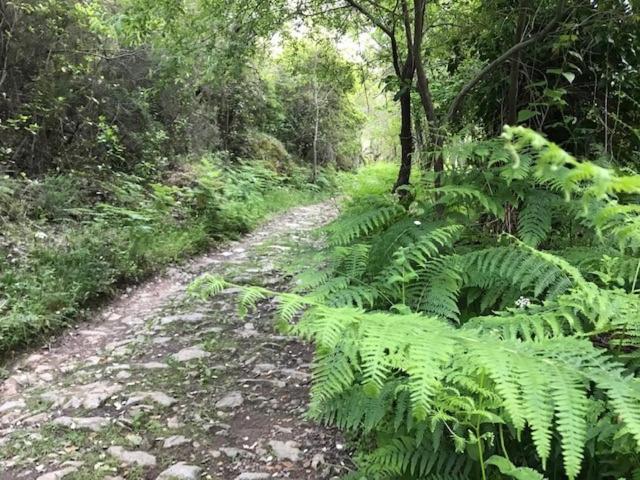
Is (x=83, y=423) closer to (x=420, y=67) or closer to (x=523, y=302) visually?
(x=523, y=302)

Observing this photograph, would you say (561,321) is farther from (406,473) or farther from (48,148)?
(48,148)

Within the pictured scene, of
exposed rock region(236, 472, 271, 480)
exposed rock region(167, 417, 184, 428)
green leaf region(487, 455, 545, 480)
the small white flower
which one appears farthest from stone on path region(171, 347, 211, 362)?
green leaf region(487, 455, 545, 480)

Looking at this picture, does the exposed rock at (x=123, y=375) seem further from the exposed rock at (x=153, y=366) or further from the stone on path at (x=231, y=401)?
the stone on path at (x=231, y=401)

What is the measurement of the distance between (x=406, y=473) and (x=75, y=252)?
4.79 metres

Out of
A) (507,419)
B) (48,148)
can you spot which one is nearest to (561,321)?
(507,419)

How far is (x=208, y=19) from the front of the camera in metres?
6.11

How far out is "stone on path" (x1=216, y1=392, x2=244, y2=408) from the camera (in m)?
3.61

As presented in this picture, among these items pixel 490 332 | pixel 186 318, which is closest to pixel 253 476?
pixel 490 332

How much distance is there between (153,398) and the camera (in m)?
3.67

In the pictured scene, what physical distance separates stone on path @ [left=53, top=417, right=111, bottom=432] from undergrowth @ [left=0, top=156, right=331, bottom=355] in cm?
132

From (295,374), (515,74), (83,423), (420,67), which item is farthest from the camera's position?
(420,67)

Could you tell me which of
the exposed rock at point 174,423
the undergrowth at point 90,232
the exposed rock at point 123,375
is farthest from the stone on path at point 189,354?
the undergrowth at point 90,232

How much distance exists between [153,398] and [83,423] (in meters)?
0.48

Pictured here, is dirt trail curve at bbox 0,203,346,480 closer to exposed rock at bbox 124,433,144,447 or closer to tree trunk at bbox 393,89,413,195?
exposed rock at bbox 124,433,144,447
